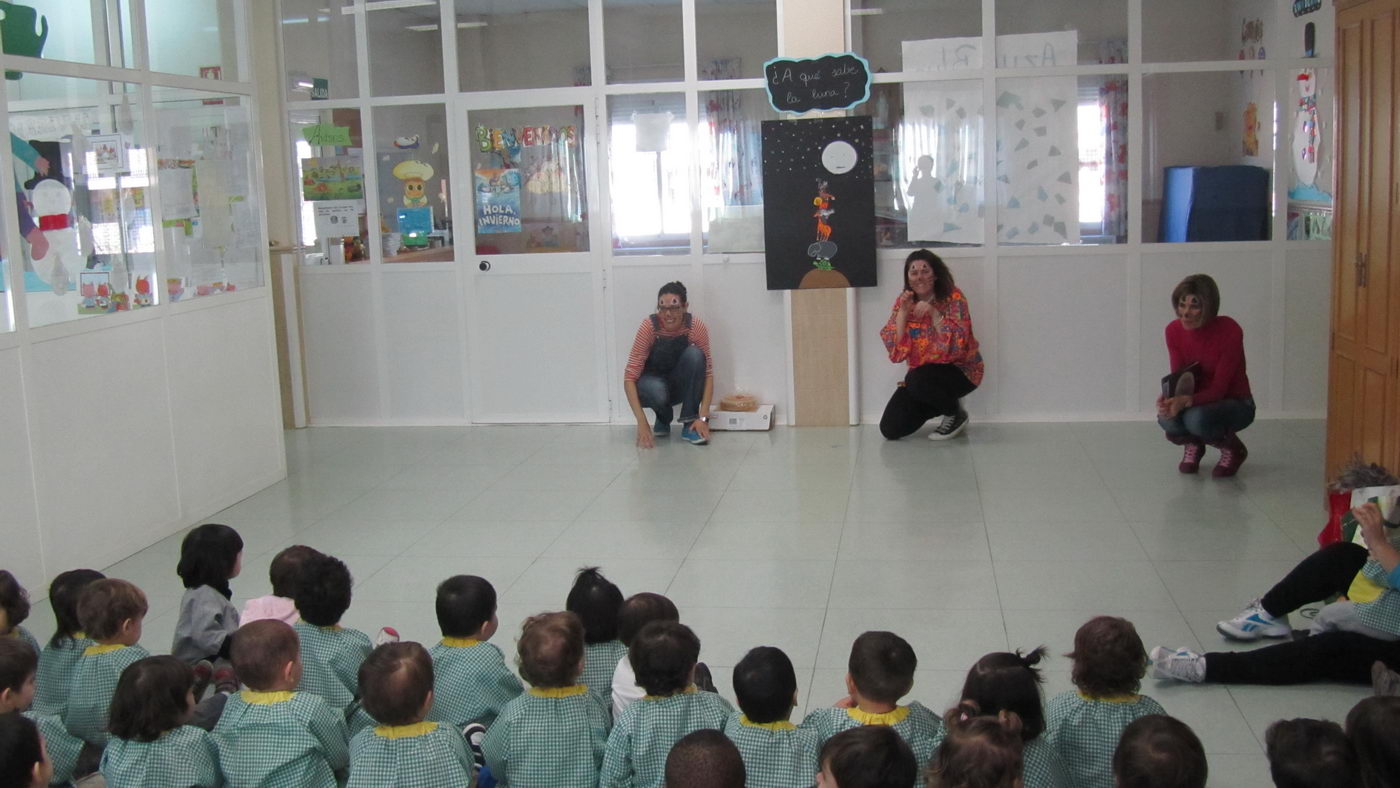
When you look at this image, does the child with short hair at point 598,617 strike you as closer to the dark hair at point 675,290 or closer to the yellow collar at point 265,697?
the yellow collar at point 265,697

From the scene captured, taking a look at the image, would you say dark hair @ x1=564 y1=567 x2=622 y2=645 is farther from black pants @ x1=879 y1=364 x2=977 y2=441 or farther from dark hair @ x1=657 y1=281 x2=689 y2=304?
dark hair @ x1=657 y1=281 x2=689 y2=304

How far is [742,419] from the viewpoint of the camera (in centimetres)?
765

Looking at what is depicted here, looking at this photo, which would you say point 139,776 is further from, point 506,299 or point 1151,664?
point 506,299

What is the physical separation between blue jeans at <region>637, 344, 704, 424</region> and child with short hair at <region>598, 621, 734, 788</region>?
15.5 ft

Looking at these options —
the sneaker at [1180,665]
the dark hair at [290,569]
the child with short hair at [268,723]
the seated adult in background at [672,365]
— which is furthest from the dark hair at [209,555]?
the seated adult in background at [672,365]

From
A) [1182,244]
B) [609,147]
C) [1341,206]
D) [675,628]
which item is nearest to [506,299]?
[609,147]

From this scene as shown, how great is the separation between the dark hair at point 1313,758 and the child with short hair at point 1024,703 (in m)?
0.52

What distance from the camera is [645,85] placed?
7.73 metres

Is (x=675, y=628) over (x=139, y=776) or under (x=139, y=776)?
over

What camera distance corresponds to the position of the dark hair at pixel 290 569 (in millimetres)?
3420

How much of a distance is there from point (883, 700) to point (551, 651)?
695 mm

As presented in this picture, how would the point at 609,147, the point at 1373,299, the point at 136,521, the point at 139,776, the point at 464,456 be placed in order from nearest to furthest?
the point at 139,776 < the point at 1373,299 < the point at 136,521 < the point at 464,456 < the point at 609,147

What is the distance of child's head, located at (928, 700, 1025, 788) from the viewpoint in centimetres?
223

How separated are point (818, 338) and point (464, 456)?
2101 mm
